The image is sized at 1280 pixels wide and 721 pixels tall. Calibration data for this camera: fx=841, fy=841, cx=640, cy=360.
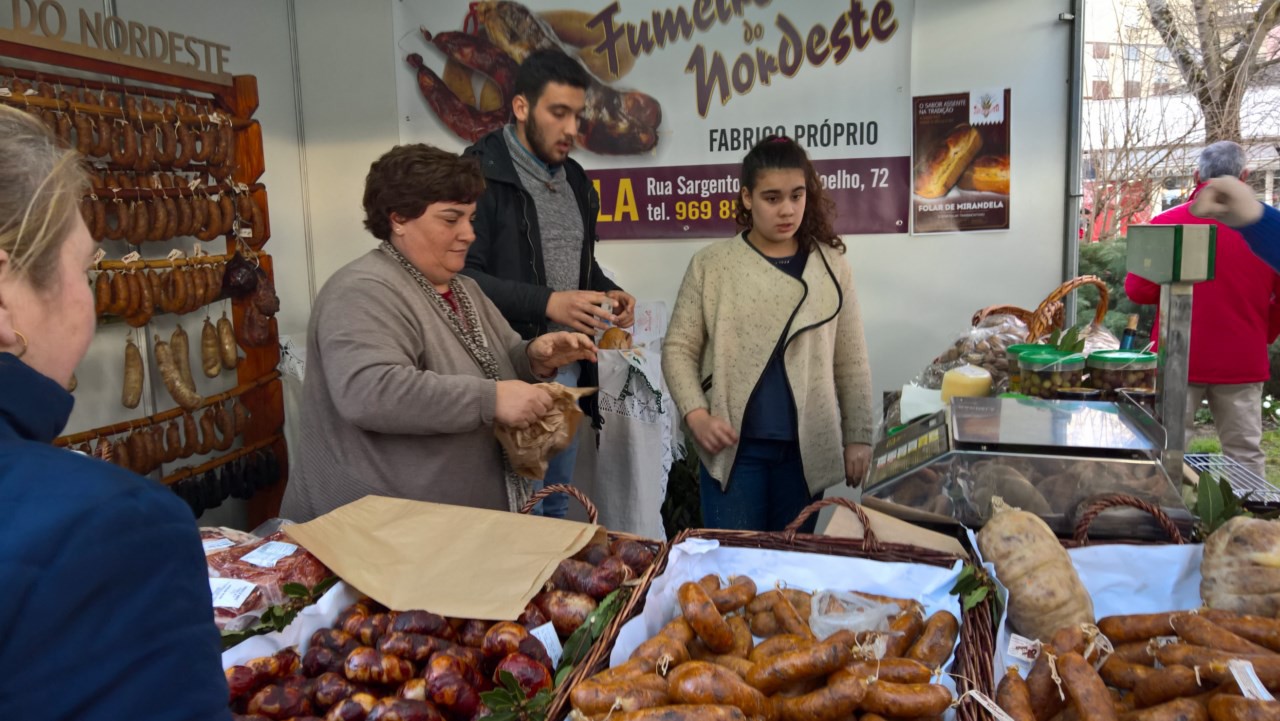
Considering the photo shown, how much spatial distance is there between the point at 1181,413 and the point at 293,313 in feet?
13.9

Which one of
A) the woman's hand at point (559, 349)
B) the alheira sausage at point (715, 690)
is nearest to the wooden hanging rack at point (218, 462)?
the woman's hand at point (559, 349)

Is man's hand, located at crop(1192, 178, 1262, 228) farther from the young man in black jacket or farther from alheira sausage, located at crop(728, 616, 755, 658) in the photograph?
the young man in black jacket

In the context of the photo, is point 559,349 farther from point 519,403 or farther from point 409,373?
point 409,373

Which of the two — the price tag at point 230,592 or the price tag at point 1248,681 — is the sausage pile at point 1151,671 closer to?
the price tag at point 1248,681

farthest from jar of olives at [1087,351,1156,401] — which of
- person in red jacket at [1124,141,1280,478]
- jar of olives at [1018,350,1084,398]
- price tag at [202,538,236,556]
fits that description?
price tag at [202,538,236,556]

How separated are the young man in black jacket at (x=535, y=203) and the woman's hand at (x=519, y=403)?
0.63 meters

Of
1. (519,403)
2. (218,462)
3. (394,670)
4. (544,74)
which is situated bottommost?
(218,462)

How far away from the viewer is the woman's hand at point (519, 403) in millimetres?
2139

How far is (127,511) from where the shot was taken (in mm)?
750

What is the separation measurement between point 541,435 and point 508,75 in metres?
2.76

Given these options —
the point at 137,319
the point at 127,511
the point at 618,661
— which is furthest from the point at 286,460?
the point at 127,511

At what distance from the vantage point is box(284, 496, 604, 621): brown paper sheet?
5.24 ft

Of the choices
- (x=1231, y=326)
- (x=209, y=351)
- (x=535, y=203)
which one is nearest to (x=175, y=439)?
(x=209, y=351)

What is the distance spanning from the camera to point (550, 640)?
4.90ft
